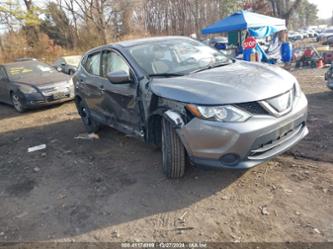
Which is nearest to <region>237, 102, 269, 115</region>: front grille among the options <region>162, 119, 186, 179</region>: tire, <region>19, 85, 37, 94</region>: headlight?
<region>162, 119, 186, 179</region>: tire

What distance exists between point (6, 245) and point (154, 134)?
6.37 ft

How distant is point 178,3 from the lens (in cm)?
4616

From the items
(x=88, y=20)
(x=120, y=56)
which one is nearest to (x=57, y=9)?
(x=88, y=20)

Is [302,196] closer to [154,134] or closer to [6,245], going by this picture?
[154,134]

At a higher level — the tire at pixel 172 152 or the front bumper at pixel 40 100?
the tire at pixel 172 152

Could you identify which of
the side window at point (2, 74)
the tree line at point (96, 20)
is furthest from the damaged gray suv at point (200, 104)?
the tree line at point (96, 20)

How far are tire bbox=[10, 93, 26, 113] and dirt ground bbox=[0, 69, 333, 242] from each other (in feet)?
12.8

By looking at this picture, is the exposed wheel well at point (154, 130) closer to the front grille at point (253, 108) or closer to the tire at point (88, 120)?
the front grille at point (253, 108)

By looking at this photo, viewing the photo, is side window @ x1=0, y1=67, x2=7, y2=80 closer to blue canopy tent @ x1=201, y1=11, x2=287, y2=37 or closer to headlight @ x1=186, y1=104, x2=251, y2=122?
headlight @ x1=186, y1=104, x2=251, y2=122

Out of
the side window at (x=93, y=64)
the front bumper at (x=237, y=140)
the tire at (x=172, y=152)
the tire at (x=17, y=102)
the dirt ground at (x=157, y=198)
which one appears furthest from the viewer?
the tire at (x=17, y=102)

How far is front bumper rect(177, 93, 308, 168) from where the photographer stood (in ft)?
9.64

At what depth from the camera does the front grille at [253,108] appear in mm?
2994

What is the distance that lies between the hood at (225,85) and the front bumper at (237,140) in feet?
0.74

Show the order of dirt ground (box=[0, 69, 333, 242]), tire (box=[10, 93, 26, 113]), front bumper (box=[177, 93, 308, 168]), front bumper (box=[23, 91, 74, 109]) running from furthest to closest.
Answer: tire (box=[10, 93, 26, 113])
front bumper (box=[23, 91, 74, 109])
front bumper (box=[177, 93, 308, 168])
dirt ground (box=[0, 69, 333, 242])
